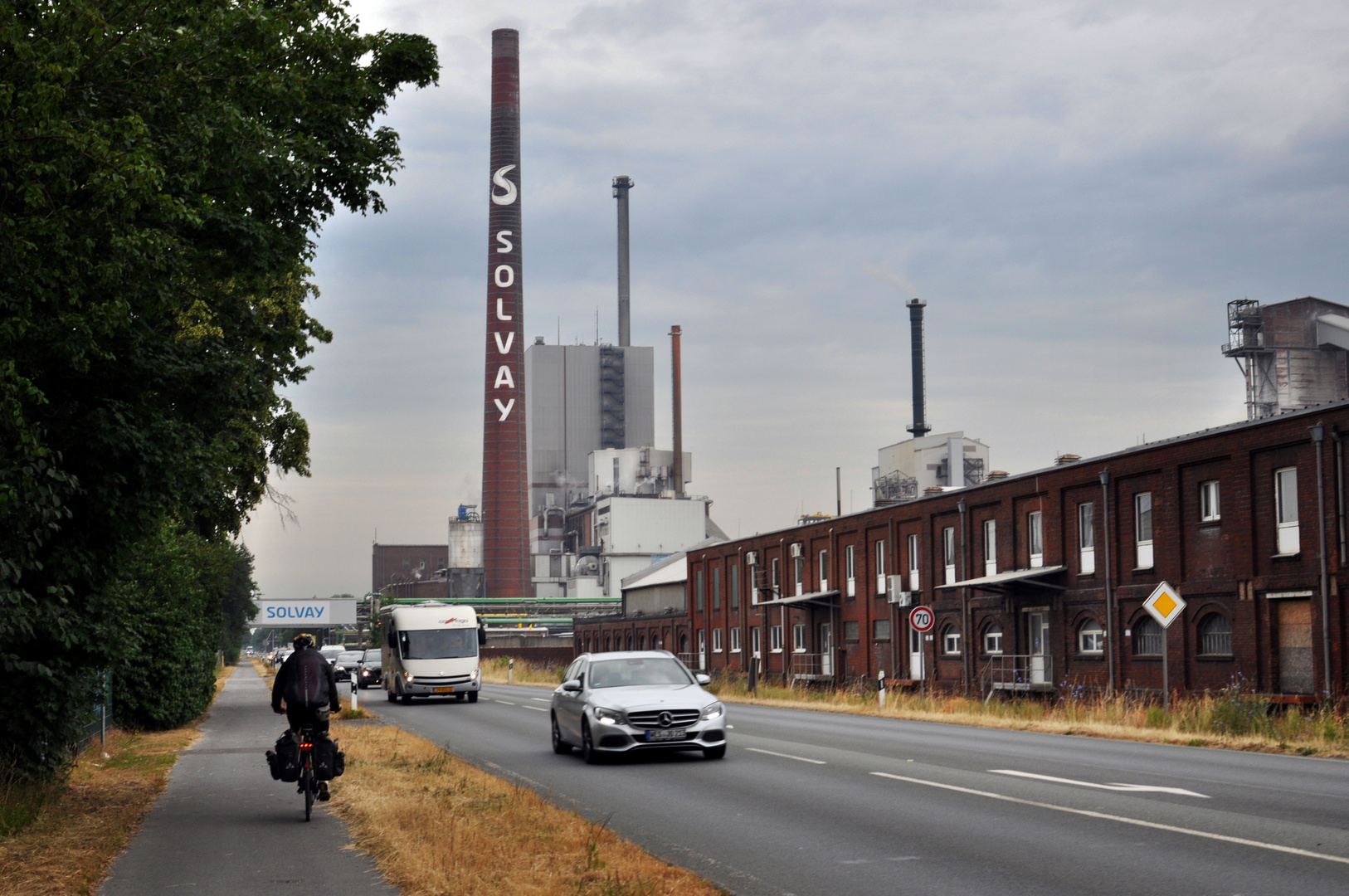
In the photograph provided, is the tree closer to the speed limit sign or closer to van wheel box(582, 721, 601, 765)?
van wheel box(582, 721, 601, 765)

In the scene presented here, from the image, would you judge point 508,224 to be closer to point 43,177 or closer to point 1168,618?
point 1168,618

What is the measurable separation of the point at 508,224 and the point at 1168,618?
7062cm

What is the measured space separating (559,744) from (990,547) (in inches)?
1079

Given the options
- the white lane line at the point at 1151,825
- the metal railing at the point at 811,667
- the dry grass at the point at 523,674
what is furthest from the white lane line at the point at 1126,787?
the dry grass at the point at 523,674

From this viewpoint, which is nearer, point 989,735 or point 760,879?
point 760,879

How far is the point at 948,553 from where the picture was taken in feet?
157

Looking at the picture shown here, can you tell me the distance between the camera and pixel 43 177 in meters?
9.88

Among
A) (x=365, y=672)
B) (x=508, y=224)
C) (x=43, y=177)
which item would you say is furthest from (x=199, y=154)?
(x=508, y=224)

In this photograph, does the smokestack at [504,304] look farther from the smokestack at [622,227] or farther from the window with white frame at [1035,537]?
the window with white frame at [1035,537]

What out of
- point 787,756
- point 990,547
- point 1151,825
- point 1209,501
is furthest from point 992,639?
point 1151,825

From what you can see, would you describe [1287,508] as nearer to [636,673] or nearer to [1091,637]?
[1091,637]

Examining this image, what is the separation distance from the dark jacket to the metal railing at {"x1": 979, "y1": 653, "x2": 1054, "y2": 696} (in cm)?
3065

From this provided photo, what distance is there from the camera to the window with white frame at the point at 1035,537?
42.2m

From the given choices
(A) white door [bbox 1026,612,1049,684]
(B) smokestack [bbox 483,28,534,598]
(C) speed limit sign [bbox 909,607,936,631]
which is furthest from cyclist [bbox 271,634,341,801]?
(B) smokestack [bbox 483,28,534,598]
